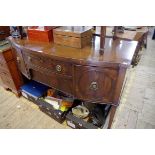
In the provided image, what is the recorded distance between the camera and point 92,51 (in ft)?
3.50

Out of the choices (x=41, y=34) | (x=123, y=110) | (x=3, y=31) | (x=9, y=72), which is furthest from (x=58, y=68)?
(x=3, y=31)

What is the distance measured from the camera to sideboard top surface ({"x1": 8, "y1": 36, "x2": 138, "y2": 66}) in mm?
950

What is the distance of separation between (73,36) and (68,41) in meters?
0.07

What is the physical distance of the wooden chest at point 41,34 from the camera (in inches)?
49.2

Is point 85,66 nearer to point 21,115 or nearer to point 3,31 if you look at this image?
point 21,115

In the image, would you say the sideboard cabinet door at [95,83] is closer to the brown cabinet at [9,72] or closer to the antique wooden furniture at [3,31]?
the brown cabinet at [9,72]

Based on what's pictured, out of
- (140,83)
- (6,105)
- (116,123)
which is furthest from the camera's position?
(140,83)

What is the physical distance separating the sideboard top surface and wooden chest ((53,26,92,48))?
1.5 inches

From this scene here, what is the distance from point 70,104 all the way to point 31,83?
634mm

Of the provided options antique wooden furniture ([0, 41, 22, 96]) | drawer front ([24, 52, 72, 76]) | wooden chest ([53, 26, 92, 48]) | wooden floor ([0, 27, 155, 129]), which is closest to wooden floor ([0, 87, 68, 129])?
wooden floor ([0, 27, 155, 129])

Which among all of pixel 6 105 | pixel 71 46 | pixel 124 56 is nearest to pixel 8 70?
pixel 6 105
